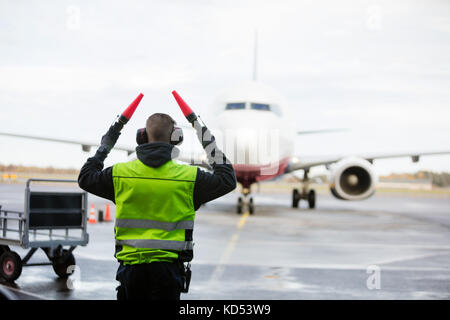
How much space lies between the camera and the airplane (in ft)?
55.4

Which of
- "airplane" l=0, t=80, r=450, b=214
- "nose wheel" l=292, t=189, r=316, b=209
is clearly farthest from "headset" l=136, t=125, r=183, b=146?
"nose wheel" l=292, t=189, r=316, b=209

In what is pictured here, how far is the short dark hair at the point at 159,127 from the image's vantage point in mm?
3531

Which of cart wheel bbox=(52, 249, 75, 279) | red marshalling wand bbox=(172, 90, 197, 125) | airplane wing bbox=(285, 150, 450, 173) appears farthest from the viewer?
airplane wing bbox=(285, 150, 450, 173)

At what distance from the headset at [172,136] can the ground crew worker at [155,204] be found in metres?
0.04

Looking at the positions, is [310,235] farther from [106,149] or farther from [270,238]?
[106,149]

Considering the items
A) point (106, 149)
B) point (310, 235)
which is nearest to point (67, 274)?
point (106, 149)

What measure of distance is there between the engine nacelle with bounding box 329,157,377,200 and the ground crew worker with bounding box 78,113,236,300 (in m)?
15.4

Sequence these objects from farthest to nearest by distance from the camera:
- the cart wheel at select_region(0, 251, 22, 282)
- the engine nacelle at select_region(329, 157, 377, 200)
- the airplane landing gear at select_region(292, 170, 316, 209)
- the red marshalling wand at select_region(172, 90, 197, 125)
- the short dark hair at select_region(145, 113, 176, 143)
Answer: the airplane landing gear at select_region(292, 170, 316, 209) → the engine nacelle at select_region(329, 157, 377, 200) → the cart wheel at select_region(0, 251, 22, 282) → the short dark hair at select_region(145, 113, 176, 143) → the red marshalling wand at select_region(172, 90, 197, 125)

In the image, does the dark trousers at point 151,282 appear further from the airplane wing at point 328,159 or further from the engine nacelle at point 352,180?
the airplane wing at point 328,159

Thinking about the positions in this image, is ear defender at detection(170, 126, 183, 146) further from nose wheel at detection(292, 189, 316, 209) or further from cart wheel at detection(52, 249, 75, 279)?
nose wheel at detection(292, 189, 316, 209)

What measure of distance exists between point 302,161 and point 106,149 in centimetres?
1861

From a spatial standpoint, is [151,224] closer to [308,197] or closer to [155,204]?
[155,204]

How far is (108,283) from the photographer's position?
7344 mm
